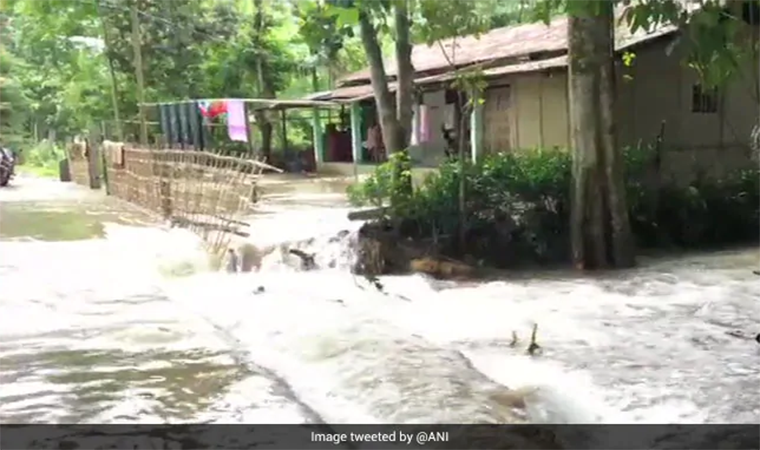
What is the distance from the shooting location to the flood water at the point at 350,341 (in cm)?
519

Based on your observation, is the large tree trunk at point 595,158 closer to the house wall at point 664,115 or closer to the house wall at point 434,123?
the house wall at point 664,115

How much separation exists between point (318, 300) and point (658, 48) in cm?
747

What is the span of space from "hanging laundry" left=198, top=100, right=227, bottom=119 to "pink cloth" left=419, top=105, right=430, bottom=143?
13.3 feet

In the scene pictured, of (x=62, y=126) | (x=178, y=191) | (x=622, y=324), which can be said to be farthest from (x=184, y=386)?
(x=62, y=126)

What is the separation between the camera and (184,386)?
5.45m

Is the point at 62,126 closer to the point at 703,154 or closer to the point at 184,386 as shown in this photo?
the point at 703,154

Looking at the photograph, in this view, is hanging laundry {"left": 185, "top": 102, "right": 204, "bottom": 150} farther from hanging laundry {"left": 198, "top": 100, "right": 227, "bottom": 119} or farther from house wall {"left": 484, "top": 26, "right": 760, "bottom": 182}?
house wall {"left": 484, "top": 26, "right": 760, "bottom": 182}

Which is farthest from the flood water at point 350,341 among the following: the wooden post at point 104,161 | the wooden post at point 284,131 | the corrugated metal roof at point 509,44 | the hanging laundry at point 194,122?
the wooden post at point 284,131

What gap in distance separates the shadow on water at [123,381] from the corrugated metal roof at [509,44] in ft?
23.7

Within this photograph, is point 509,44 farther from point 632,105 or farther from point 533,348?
point 533,348

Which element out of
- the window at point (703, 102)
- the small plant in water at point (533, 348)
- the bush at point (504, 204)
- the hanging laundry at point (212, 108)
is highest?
the hanging laundry at point (212, 108)

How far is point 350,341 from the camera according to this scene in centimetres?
689

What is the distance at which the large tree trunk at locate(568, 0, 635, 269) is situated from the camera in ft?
31.6
